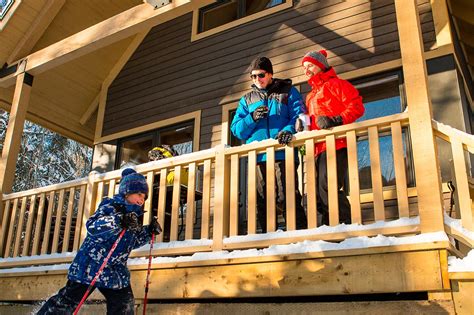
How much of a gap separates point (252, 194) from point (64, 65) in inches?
233

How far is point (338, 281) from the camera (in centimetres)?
340

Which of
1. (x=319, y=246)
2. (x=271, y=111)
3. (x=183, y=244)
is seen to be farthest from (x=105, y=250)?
(x=271, y=111)

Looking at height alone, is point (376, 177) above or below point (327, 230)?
above

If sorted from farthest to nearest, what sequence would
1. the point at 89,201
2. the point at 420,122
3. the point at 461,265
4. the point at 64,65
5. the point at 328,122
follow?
the point at 64,65, the point at 89,201, the point at 328,122, the point at 420,122, the point at 461,265

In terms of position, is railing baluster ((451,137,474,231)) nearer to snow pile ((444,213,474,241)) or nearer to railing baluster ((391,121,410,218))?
snow pile ((444,213,474,241))

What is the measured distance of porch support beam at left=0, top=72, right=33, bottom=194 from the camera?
21.3ft

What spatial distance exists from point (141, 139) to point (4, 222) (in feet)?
8.90

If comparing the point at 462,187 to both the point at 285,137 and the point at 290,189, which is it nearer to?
the point at 290,189

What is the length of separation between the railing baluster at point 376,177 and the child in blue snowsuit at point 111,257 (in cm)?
174

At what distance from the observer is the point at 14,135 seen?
6.64 m

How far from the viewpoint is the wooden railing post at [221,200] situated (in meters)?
4.17

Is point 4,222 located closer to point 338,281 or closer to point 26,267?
point 26,267

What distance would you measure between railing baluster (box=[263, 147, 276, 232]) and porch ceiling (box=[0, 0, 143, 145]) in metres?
5.01

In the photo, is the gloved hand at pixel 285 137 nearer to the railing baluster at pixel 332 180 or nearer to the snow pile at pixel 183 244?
the railing baluster at pixel 332 180
